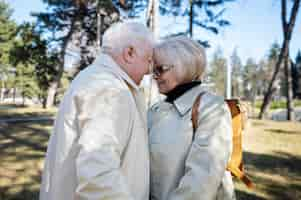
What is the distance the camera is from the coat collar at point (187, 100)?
1647 mm

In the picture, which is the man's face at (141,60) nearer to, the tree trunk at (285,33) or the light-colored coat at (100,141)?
the light-colored coat at (100,141)

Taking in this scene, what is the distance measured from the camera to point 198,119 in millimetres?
1590

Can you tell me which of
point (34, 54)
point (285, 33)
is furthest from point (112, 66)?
point (34, 54)

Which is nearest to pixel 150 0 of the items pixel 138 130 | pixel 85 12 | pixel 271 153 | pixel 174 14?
pixel 174 14

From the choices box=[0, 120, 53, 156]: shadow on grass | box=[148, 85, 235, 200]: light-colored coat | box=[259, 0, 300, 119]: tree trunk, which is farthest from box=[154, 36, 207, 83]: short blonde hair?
box=[259, 0, 300, 119]: tree trunk

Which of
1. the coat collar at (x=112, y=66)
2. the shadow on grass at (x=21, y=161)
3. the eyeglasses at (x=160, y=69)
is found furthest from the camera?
the shadow on grass at (x=21, y=161)

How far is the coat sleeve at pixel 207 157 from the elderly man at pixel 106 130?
23 centimetres

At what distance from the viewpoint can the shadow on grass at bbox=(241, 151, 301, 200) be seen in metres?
4.66

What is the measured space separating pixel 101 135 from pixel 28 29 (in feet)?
75.8

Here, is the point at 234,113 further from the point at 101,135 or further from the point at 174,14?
the point at 174,14

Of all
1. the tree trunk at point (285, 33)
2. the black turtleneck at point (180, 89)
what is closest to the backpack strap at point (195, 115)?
the black turtleneck at point (180, 89)

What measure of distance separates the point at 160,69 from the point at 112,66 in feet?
1.50

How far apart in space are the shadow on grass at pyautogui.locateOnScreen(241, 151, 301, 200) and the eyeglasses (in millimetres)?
3463

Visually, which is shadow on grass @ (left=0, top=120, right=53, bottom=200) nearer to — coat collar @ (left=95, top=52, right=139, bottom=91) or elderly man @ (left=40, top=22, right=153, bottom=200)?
elderly man @ (left=40, top=22, right=153, bottom=200)
